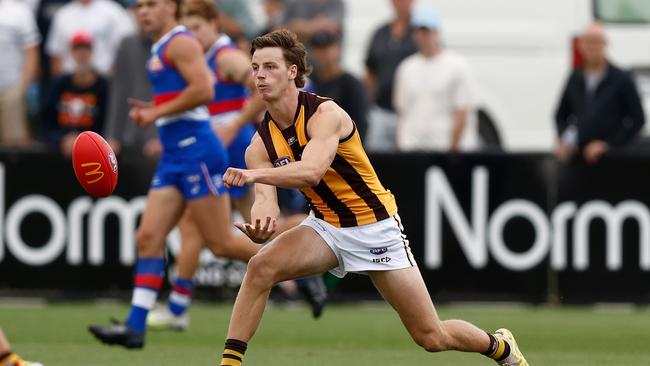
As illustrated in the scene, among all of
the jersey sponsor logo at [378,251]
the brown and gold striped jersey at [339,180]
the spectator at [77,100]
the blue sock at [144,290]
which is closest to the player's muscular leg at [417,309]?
the jersey sponsor logo at [378,251]

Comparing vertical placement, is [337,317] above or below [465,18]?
below

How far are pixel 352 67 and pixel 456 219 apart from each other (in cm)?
299

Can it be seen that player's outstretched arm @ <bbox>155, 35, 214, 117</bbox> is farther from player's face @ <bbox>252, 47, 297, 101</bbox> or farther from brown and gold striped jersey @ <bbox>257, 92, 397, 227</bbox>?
player's face @ <bbox>252, 47, 297, 101</bbox>

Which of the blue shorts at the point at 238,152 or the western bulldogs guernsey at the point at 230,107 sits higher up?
the western bulldogs guernsey at the point at 230,107

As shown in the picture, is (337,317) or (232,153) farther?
(337,317)

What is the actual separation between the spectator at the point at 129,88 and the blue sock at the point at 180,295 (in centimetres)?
328

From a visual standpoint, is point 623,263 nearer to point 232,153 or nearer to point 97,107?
point 232,153

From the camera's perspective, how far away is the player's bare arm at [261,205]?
7.59m

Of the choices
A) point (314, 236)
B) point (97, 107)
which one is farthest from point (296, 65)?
point (97, 107)

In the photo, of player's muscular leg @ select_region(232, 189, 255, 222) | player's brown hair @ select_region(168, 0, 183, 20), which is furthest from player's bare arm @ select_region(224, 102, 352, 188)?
player's muscular leg @ select_region(232, 189, 255, 222)

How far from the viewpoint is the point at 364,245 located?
8.24 m

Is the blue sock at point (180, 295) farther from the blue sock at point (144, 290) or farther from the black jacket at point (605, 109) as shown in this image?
the black jacket at point (605, 109)

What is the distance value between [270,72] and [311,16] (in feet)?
27.7

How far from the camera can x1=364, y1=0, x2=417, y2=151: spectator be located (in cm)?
1620
